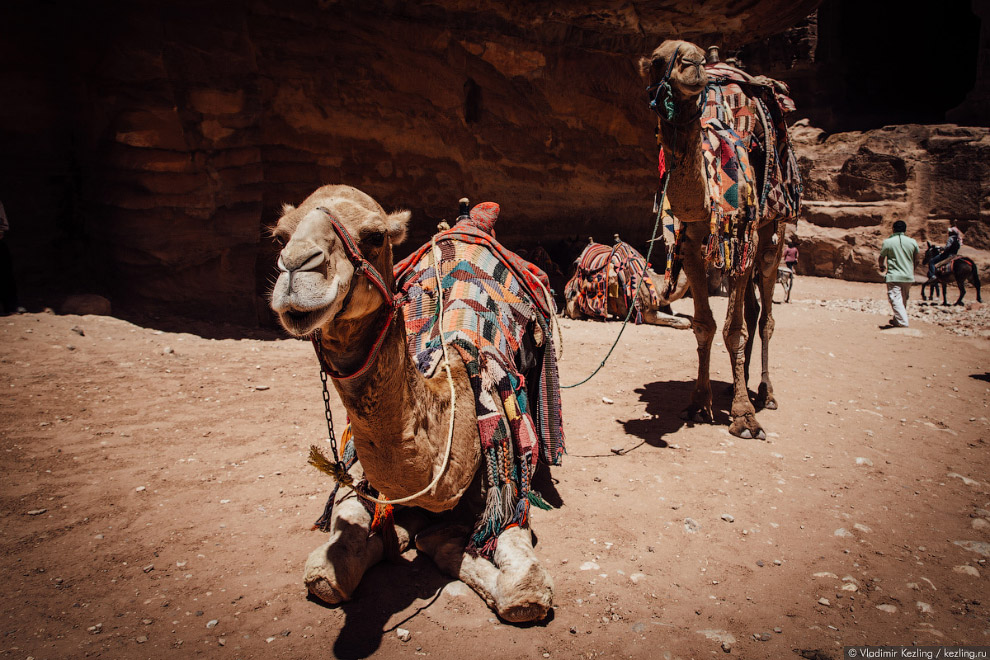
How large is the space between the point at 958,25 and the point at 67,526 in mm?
23345

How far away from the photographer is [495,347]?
3307 mm

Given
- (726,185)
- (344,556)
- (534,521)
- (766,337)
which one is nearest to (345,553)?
(344,556)

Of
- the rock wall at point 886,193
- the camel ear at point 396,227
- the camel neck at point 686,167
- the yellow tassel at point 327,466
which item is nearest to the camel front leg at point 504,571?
the yellow tassel at point 327,466

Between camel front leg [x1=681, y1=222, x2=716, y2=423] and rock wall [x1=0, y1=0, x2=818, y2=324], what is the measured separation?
186 inches

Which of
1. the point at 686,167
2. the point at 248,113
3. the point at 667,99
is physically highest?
the point at 248,113

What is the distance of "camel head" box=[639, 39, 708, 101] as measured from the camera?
3.79 m

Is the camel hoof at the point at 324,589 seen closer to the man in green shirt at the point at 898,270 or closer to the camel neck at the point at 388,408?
the camel neck at the point at 388,408

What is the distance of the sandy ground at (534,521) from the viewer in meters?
2.53

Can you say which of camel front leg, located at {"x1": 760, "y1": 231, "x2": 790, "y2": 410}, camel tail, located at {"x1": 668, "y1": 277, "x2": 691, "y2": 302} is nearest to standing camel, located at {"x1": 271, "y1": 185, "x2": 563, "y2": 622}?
camel tail, located at {"x1": 668, "y1": 277, "x2": 691, "y2": 302}

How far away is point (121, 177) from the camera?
631cm

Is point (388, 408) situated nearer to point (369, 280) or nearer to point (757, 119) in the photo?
point (369, 280)

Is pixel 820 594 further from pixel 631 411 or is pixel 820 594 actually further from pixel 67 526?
pixel 67 526

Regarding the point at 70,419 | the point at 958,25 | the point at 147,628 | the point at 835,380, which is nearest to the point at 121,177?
the point at 70,419

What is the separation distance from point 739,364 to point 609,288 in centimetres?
433
